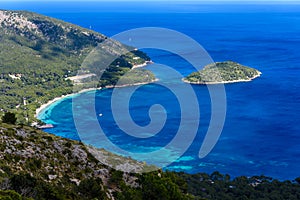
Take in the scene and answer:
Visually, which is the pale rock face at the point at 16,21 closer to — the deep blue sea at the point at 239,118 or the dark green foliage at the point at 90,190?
the deep blue sea at the point at 239,118

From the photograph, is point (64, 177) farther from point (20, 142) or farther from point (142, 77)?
point (142, 77)

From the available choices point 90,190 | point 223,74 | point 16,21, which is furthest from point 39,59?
point 90,190

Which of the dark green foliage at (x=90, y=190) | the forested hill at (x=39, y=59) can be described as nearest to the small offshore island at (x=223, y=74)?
the forested hill at (x=39, y=59)

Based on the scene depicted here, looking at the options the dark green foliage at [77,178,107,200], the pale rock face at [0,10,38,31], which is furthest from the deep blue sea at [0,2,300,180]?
the pale rock face at [0,10,38,31]

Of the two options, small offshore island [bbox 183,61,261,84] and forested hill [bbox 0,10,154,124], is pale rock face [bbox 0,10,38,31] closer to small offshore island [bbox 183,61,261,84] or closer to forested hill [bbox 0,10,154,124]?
forested hill [bbox 0,10,154,124]

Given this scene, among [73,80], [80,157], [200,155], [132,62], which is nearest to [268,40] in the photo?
[132,62]

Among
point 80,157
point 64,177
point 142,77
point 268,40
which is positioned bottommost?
point 64,177
